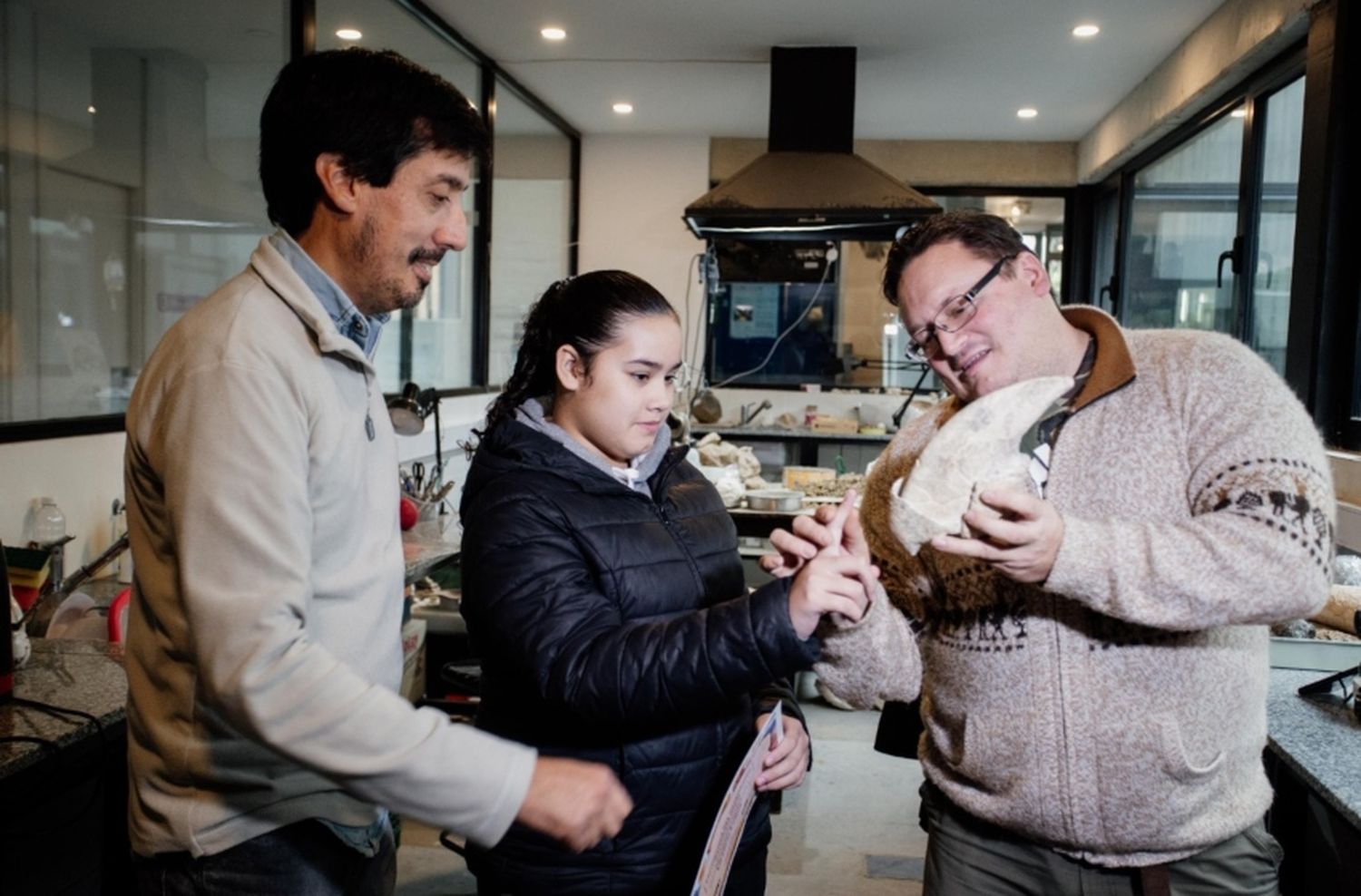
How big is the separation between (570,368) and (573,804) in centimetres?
62

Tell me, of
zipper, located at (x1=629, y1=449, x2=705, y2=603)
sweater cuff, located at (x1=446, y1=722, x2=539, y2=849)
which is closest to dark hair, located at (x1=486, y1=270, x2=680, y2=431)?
zipper, located at (x1=629, y1=449, x2=705, y2=603)

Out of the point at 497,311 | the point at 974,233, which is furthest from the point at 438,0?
the point at 974,233

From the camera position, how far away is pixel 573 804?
1.02 m

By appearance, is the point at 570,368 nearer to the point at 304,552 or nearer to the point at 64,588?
the point at 304,552

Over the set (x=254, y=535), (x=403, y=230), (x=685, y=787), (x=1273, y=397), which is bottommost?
(x=685, y=787)

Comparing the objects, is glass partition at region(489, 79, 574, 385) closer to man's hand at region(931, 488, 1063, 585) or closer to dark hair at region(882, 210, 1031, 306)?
dark hair at region(882, 210, 1031, 306)

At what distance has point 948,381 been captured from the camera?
155 cm

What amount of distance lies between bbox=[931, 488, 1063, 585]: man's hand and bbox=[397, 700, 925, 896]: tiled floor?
217 centimetres

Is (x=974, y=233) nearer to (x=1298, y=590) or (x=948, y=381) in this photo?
(x=948, y=381)

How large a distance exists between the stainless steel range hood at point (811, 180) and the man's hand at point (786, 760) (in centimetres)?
358

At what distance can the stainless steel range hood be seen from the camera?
4836mm

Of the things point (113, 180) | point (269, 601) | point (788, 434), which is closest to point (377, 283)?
point (269, 601)

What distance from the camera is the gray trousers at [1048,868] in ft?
4.32

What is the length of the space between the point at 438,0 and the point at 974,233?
375 centimetres
